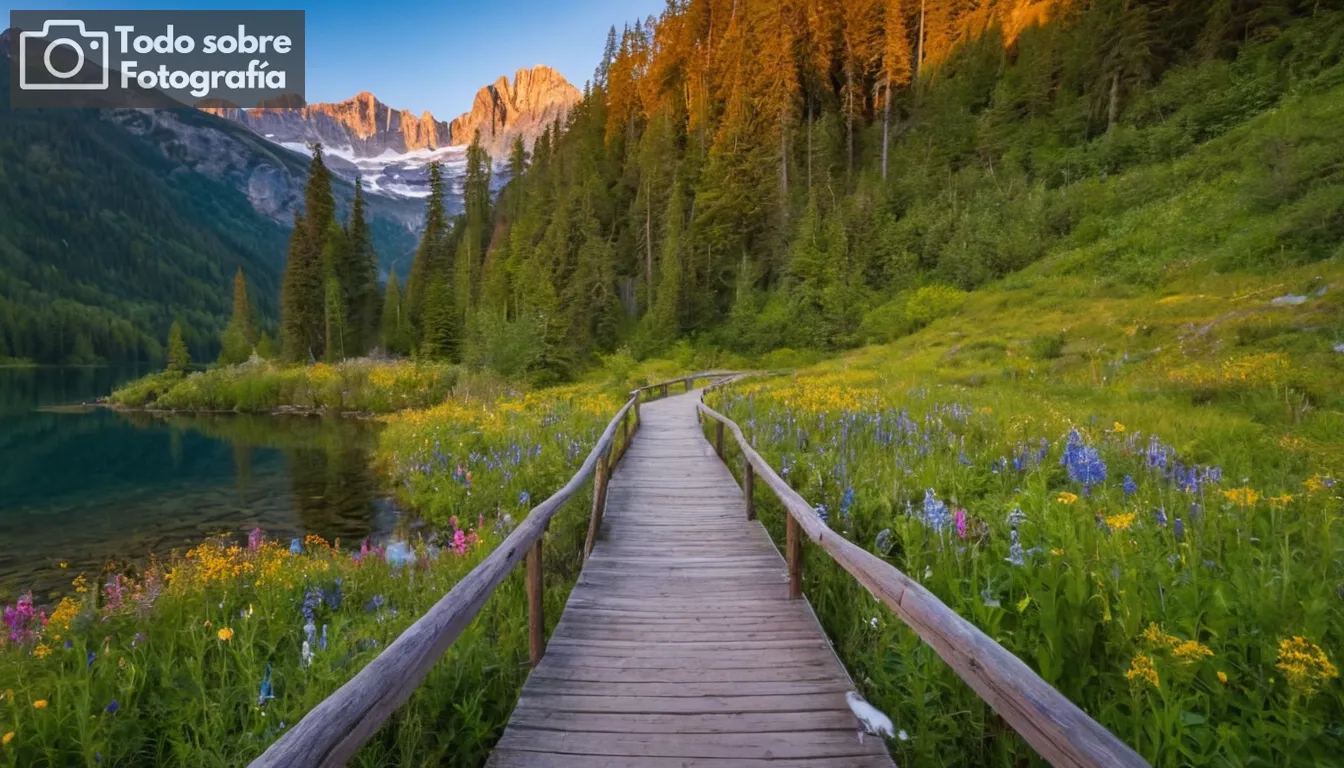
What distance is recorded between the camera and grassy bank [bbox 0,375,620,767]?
9.09ft

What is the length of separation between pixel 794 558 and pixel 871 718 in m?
1.71

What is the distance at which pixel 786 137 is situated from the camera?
41156mm

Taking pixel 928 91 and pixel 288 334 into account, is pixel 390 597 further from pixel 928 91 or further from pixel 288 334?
pixel 288 334

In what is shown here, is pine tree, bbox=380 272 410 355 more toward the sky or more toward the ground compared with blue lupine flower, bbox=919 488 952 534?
more toward the sky

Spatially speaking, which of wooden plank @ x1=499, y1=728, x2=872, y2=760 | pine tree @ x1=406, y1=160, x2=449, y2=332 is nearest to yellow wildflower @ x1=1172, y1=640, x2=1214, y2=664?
wooden plank @ x1=499, y1=728, x2=872, y2=760

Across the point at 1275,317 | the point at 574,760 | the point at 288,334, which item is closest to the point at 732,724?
the point at 574,760

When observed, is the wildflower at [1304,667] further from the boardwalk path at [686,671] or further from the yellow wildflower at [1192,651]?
the boardwalk path at [686,671]

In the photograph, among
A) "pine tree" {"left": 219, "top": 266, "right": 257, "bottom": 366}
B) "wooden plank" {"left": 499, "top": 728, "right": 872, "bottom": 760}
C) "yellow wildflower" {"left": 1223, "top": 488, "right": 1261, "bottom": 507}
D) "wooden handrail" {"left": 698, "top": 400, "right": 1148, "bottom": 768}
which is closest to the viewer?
"wooden handrail" {"left": 698, "top": 400, "right": 1148, "bottom": 768}

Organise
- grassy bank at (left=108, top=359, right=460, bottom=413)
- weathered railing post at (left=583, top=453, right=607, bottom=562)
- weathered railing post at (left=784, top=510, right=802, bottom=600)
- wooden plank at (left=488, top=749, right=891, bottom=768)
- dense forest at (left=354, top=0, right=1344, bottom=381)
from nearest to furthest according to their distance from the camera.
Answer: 1. wooden plank at (left=488, top=749, right=891, bottom=768)
2. weathered railing post at (left=784, top=510, right=802, bottom=600)
3. weathered railing post at (left=583, top=453, right=607, bottom=562)
4. dense forest at (left=354, top=0, right=1344, bottom=381)
5. grassy bank at (left=108, top=359, right=460, bottom=413)

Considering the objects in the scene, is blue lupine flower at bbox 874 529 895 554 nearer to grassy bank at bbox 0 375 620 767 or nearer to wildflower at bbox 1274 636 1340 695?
wildflower at bbox 1274 636 1340 695

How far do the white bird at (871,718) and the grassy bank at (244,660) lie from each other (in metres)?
1.91

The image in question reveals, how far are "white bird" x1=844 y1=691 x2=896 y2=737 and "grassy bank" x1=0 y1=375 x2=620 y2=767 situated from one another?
1.91m

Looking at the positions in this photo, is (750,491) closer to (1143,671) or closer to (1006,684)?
(1143,671)

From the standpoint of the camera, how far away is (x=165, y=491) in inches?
528
